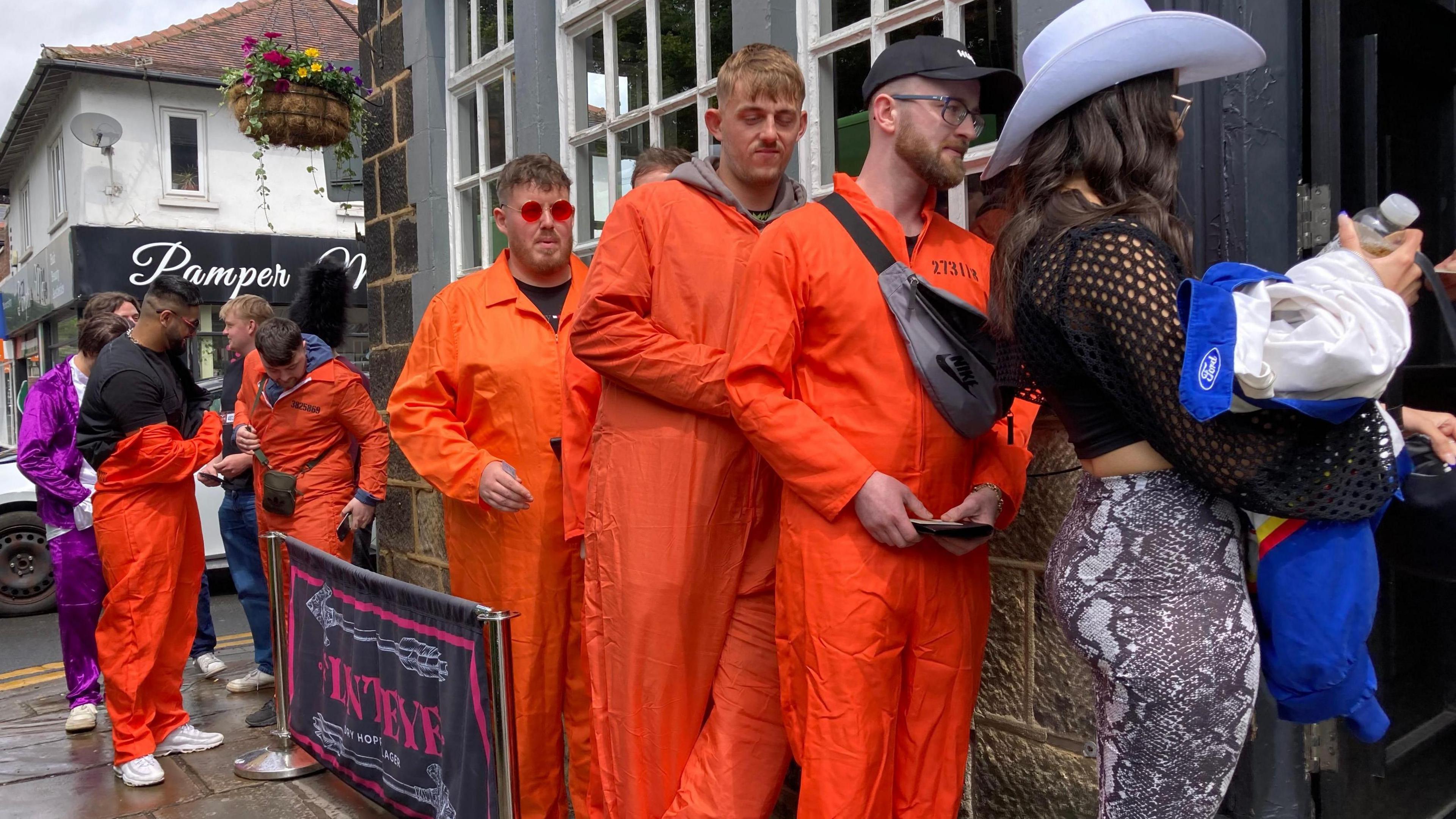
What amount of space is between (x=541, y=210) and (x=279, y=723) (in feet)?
7.53

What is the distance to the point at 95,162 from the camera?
1872cm

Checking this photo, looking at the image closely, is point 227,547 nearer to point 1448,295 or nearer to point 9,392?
point 1448,295

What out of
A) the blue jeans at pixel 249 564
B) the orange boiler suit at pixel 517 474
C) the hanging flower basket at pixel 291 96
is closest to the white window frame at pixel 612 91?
the orange boiler suit at pixel 517 474

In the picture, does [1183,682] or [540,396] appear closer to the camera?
[1183,682]

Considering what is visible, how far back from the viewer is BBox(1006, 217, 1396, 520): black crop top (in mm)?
1532

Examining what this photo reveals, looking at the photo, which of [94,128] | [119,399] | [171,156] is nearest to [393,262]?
[119,399]

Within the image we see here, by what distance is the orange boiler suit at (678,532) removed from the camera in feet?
7.96

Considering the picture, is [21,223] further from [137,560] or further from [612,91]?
[612,91]

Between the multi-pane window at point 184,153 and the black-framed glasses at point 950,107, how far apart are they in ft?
64.9

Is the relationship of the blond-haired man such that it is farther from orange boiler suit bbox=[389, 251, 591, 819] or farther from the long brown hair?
the long brown hair

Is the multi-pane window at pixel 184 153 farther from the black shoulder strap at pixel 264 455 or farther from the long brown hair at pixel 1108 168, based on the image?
the long brown hair at pixel 1108 168

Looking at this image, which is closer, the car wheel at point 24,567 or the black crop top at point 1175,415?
the black crop top at point 1175,415

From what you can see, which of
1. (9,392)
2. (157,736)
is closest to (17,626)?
(157,736)

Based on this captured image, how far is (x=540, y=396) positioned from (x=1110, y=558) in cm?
198
